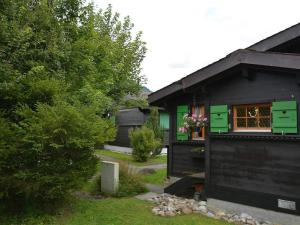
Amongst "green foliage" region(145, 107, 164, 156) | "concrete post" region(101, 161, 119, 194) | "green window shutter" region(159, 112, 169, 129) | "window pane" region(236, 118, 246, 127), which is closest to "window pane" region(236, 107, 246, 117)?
"window pane" region(236, 118, 246, 127)

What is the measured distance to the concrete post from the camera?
31.8 feet

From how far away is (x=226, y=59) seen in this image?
7.91 metres

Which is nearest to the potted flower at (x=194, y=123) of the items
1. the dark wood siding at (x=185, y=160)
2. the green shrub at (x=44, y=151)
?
the dark wood siding at (x=185, y=160)

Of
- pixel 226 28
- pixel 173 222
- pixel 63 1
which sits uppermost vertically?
pixel 226 28

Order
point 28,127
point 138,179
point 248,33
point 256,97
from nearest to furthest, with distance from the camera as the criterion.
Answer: point 28,127 → point 256,97 → point 138,179 → point 248,33

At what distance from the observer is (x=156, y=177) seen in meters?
13.0

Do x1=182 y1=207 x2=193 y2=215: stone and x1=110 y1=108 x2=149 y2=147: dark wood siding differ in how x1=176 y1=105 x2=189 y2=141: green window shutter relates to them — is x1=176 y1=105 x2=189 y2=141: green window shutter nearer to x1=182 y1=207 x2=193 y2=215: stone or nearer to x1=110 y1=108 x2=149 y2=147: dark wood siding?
x1=182 y1=207 x2=193 y2=215: stone

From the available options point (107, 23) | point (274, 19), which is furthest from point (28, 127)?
point (107, 23)

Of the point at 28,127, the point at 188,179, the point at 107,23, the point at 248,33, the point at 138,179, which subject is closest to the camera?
the point at 28,127

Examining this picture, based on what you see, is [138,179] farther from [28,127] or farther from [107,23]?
[107,23]

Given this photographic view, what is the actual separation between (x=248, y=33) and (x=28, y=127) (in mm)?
12685

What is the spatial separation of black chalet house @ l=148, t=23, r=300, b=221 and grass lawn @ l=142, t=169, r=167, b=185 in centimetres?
279

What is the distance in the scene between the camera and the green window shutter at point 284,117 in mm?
7008

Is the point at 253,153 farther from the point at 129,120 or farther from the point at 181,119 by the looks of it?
the point at 129,120
